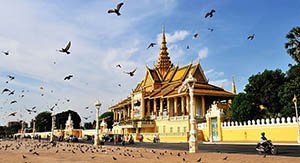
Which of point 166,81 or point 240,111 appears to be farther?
point 166,81

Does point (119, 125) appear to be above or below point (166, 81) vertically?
below

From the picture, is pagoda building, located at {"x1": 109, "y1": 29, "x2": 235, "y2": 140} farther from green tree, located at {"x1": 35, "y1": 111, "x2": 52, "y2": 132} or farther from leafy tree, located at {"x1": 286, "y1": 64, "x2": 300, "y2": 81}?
green tree, located at {"x1": 35, "y1": 111, "x2": 52, "y2": 132}

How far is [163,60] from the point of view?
6366 cm

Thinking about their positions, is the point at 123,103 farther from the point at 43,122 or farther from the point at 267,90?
the point at 43,122

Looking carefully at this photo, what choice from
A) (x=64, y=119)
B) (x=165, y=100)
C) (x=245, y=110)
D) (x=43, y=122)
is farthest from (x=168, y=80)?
(x=43, y=122)

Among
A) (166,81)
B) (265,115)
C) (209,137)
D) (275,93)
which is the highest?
(166,81)

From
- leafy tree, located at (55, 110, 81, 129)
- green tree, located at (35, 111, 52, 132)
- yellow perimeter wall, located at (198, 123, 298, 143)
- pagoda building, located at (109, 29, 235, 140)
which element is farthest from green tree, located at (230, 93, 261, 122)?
green tree, located at (35, 111, 52, 132)

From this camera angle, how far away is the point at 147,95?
54.7m

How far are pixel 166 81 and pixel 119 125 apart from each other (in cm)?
1190

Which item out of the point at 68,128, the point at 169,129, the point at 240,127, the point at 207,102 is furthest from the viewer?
the point at 68,128

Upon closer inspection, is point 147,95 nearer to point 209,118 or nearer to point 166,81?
point 166,81

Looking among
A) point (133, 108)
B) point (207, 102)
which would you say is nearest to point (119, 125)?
point (133, 108)

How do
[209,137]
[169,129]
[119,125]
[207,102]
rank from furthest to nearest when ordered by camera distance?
[119,125]
[207,102]
[169,129]
[209,137]

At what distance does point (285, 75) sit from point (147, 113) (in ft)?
85.3
